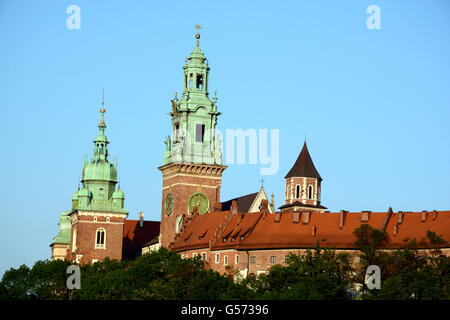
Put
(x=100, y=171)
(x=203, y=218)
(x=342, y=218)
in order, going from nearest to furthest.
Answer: (x=342, y=218), (x=203, y=218), (x=100, y=171)

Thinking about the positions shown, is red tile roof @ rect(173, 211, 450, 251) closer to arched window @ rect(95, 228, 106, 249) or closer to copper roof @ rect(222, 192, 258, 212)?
copper roof @ rect(222, 192, 258, 212)

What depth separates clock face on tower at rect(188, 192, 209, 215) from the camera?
17188 centimetres

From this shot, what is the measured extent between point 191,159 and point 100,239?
17584mm

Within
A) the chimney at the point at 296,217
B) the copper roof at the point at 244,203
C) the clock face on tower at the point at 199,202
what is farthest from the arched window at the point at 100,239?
the chimney at the point at 296,217

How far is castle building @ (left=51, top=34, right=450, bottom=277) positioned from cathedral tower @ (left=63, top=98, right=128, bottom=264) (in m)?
0.12

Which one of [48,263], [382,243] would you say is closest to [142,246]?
[48,263]

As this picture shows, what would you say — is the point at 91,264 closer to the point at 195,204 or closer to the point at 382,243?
the point at 195,204

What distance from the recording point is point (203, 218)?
168m

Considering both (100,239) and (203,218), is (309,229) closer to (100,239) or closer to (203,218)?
(203,218)

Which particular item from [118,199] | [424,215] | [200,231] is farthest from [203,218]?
[424,215]

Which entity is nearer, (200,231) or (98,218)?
(200,231)

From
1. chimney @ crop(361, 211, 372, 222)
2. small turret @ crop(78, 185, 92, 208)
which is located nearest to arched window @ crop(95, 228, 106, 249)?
small turret @ crop(78, 185, 92, 208)

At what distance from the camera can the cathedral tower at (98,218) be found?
180 meters
